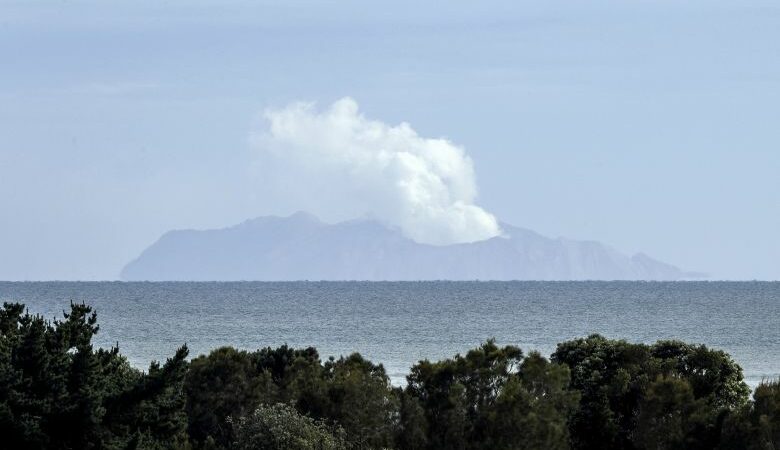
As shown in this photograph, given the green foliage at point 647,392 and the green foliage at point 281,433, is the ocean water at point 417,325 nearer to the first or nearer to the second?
the green foliage at point 647,392

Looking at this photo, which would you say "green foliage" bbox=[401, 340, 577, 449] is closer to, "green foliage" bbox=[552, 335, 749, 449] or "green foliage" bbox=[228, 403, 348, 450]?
"green foliage" bbox=[552, 335, 749, 449]

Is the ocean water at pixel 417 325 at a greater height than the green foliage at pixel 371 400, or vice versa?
the ocean water at pixel 417 325

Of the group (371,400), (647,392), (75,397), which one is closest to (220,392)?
(371,400)

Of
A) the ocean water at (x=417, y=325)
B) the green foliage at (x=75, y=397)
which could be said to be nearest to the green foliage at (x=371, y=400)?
the green foliage at (x=75, y=397)

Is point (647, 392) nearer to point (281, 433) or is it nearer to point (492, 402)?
point (492, 402)

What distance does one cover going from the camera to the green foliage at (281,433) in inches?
1220

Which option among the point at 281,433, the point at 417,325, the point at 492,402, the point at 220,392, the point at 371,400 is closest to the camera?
the point at 281,433

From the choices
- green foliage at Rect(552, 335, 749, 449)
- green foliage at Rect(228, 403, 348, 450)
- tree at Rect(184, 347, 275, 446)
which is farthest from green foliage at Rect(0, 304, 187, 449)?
green foliage at Rect(552, 335, 749, 449)

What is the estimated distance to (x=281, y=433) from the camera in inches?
1223

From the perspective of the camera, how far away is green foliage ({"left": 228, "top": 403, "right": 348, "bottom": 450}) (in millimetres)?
→ 31000

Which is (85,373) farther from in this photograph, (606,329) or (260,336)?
(606,329)

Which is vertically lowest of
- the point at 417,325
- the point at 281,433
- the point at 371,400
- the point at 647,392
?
the point at 281,433

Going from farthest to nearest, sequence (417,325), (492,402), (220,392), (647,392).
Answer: (417,325)
(220,392)
(647,392)
(492,402)

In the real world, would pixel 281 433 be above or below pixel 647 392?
below
